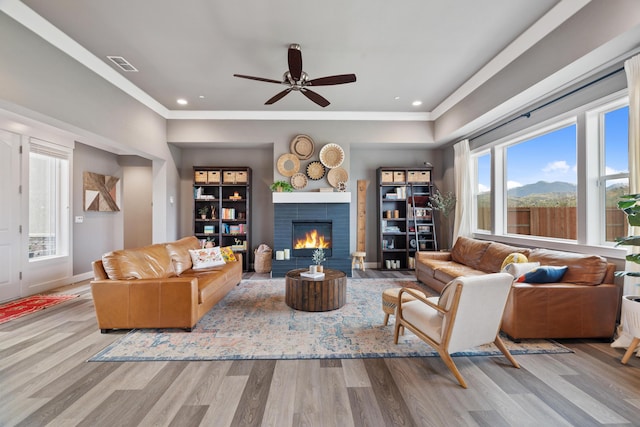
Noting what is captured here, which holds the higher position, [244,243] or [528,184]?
[528,184]

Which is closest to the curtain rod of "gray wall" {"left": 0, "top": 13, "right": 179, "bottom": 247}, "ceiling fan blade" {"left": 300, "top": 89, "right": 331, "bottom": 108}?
"ceiling fan blade" {"left": 300, "top": 89, "right": 331, "bottom": 108}

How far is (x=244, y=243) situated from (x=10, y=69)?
4217 millimetres

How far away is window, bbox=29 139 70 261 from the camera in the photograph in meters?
4.61

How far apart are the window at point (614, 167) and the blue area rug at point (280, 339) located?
58.9 inches

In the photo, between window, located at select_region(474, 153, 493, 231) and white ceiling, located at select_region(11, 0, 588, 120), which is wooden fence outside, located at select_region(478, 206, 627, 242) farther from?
white ceiling, located at select_region(11, 0, 588, 120)

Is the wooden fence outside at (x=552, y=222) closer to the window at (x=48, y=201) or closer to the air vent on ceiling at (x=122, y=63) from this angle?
the air vent on ceiling at (x=122, y=63)

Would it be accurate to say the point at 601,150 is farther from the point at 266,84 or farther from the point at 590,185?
the point at 266,84

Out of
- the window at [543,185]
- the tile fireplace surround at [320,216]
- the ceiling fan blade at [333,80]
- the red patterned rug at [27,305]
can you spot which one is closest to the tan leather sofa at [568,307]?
the window at [543,185]

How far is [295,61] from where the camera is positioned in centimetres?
303

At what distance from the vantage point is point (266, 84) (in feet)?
14.5

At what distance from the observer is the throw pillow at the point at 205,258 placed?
4.19 metres

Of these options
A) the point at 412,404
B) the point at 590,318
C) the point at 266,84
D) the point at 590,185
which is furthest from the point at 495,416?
the point at 266,84

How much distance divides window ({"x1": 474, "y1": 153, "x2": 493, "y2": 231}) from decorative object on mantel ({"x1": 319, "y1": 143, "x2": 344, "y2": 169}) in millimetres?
2620

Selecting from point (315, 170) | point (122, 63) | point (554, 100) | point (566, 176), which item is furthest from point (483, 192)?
point (122, 63)
